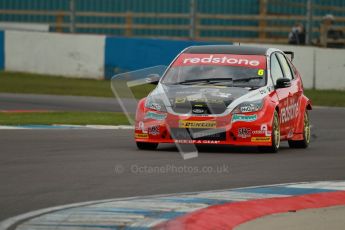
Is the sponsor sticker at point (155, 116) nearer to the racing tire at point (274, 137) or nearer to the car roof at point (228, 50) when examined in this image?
the racing tire at point (274, 137)

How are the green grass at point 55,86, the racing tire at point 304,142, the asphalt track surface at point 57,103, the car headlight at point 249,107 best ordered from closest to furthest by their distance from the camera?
the car headlight at point 249,107 → the racing tire at point 304,142 → the asphalt track surface at point 57,103 → the green grass at point 55,86

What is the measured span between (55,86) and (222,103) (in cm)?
1542

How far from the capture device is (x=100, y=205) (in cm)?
893

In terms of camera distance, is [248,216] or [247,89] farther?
[247,89]

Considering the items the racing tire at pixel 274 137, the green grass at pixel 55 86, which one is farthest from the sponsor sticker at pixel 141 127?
the green grass at pixel 55 86

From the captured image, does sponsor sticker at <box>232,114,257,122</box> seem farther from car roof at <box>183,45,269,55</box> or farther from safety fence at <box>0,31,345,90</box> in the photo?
safety fence at <box>0,31,345,90</box>

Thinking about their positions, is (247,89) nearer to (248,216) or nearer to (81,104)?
(248,216)

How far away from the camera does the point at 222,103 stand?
13820mm

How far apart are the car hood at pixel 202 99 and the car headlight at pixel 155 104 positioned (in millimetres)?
113

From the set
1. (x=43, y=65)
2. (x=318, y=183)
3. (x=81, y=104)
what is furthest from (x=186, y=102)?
(x=43, y=65)

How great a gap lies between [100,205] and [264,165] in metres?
3.98

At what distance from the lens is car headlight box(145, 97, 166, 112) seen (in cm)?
1389

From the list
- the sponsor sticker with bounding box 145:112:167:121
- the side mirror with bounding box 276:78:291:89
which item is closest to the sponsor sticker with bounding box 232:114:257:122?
the sponsor sticker with bounding box 145:112:167:121

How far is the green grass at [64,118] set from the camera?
18.8 meters
